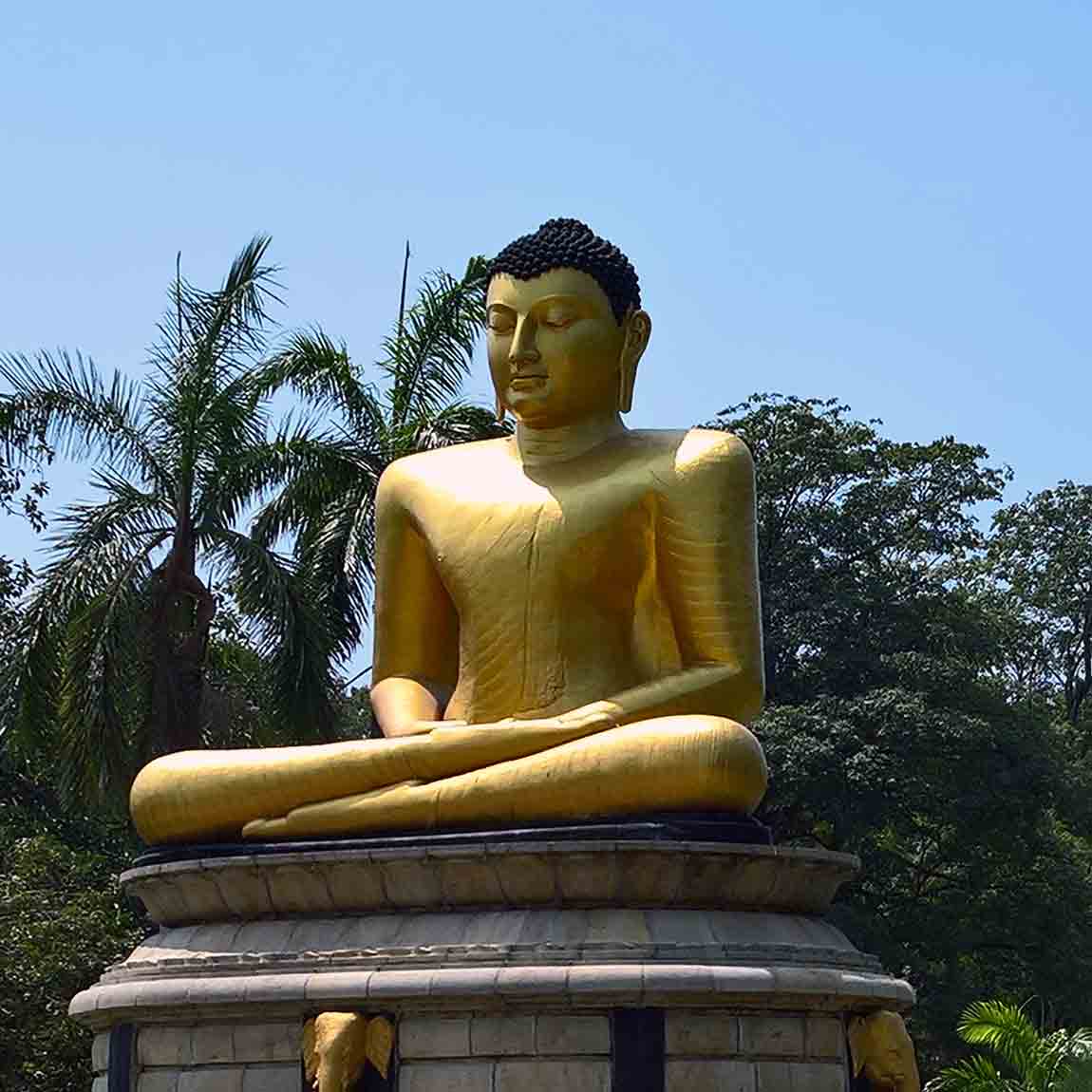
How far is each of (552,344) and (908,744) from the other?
15.2 metres

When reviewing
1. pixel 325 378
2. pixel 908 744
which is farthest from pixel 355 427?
pixel 908 744

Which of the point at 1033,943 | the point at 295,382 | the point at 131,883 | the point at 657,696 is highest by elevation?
the point at 295,382

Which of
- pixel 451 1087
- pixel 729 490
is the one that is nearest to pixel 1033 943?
pixel 729 490

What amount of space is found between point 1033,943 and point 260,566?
1315 centimetres

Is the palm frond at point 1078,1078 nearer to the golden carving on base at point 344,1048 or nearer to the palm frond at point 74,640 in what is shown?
the palm frond at point 74,640

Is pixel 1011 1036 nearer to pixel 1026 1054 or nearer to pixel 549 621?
pixel 1026 1054

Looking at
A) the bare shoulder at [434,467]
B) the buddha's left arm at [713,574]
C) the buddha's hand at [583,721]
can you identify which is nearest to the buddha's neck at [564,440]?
the bare shoulder at [434,467]

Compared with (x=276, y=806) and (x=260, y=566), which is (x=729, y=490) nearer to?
(x=276, y=806)

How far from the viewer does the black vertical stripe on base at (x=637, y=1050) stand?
32.0 ft

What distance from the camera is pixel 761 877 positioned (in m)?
10.4

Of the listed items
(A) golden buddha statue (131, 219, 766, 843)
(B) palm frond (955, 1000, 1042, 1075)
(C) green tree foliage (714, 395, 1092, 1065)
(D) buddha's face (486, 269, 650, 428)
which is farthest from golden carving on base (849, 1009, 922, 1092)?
(C) green tree foliage (714, 395, 1092, 1065)

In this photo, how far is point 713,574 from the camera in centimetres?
1188

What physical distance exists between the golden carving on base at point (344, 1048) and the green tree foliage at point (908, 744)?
1651 centimetres

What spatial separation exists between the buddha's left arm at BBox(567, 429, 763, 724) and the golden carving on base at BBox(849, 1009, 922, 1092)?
5.77 feet
